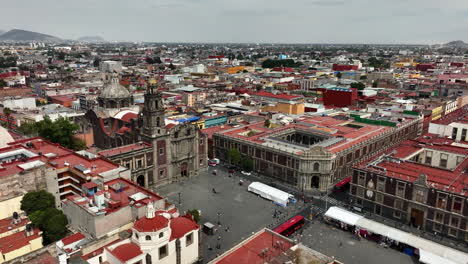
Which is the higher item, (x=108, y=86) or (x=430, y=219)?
(x=108, y=86)

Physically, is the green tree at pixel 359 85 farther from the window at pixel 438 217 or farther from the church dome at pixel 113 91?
the window at pixel 438 217

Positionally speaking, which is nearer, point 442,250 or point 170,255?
point 170,255

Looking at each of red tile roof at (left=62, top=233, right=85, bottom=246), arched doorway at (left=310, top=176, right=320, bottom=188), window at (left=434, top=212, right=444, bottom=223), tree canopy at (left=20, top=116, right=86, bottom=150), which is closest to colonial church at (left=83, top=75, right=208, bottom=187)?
tree canopy at (left=20, top=116, right=86, bottom=150)

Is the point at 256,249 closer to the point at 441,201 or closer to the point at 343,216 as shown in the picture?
the point at 343,216

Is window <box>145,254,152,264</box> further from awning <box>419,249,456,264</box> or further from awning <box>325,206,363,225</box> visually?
awning <box>419,249,456,264</box>

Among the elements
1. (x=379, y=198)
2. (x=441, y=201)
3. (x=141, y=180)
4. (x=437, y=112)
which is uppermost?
(x=437, y=112)

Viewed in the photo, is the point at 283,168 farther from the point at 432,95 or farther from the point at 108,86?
the point at 432,95

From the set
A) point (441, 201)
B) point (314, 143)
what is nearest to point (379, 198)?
point (441, 201)

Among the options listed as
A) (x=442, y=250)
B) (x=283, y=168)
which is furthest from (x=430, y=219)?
(x=283, y=168)
